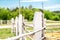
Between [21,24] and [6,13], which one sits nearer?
[21,24]

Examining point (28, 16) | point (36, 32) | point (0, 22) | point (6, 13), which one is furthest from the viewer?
point (6, 13)

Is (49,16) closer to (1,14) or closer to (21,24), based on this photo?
(1,14)

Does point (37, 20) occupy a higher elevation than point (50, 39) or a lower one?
higher

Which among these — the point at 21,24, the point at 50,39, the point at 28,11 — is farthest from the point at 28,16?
the point at 50,39

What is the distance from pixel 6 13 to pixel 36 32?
753 inches

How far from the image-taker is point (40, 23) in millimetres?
3205

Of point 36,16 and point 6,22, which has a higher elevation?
point 36,16

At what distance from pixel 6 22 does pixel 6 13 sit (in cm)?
623

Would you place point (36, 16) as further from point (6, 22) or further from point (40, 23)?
point (6, 22)

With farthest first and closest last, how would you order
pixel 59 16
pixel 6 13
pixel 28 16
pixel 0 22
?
pixel 6 13, pixel 28 16, pixel 59 16, pixel 0 22

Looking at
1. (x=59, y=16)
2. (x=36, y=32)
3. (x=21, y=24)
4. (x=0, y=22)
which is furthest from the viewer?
(x=59, y=16)

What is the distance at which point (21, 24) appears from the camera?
4785mm

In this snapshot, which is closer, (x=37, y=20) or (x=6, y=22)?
(x=37, y=20)

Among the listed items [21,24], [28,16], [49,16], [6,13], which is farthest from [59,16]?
[21,24]
